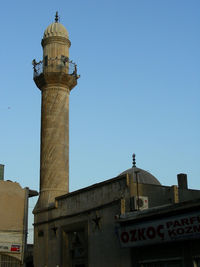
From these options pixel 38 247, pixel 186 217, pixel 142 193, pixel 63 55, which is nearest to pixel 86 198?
pixel 142 193

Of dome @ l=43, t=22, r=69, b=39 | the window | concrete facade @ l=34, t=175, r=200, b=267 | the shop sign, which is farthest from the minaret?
the shop sign

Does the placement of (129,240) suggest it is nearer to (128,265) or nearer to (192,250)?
(128,265)

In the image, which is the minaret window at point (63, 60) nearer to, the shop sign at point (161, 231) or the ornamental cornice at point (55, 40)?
the ornamental cornice at point (55, 40)

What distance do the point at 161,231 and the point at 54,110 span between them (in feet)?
46.6

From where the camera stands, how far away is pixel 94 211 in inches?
888

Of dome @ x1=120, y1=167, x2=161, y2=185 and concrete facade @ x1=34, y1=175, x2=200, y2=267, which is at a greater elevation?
dome @ x1=120, y1=167, x2=161, y2=185

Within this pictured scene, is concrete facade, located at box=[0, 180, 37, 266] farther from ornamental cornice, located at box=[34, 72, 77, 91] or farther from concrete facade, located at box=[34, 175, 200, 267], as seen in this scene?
ornamental cornice, located at box=[34, 72, 77, 91]

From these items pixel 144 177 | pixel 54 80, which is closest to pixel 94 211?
pixel 144 177

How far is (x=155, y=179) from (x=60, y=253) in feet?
24.5

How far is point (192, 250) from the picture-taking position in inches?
658

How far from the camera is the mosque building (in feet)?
57.2

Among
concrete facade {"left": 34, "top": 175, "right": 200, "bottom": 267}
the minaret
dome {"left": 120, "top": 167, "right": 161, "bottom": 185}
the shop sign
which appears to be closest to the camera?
the shop sign

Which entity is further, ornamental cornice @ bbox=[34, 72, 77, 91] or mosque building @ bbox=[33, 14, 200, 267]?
ornamental cornice @ bbox=[34, 72, 77, 91]

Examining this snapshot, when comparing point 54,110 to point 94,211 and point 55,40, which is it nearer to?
point 55,40
